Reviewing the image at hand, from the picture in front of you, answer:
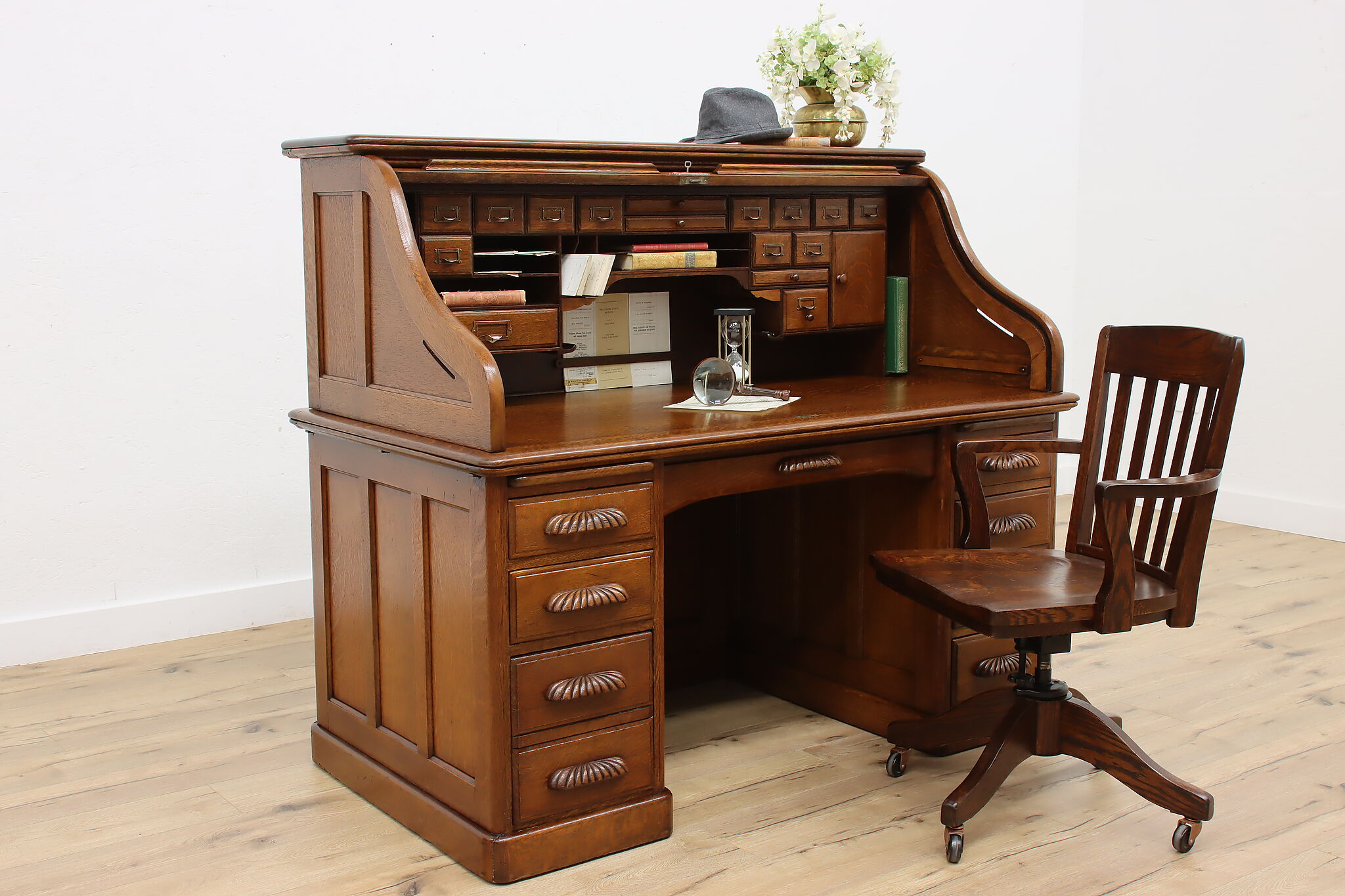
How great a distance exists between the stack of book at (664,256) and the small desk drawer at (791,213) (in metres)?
0.20

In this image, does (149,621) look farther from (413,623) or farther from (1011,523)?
(1011,523)

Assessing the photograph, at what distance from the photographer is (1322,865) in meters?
2.36

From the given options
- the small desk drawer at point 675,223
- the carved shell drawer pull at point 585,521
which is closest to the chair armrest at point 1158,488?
the carved shell drawer pull at point 585,521

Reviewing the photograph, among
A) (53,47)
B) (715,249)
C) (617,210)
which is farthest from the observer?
(53,47)

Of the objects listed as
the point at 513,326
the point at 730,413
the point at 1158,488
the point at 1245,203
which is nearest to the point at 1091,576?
the point at 1158,488

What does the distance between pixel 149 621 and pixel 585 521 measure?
191 centimetres

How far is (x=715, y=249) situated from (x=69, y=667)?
201 centimetres

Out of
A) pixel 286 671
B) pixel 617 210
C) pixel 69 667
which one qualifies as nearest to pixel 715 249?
pixel 617 210

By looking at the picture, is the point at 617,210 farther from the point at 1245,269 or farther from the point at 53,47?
the point at 1245,269

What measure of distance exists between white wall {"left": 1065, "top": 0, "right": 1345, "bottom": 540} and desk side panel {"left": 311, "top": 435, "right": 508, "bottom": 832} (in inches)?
147

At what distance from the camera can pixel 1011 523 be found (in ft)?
9.47

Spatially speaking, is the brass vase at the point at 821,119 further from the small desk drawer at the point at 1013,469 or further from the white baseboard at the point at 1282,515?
the white baseboard at the point at 1282,515

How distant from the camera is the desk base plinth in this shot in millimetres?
2312

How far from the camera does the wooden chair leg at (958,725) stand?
2744mm
